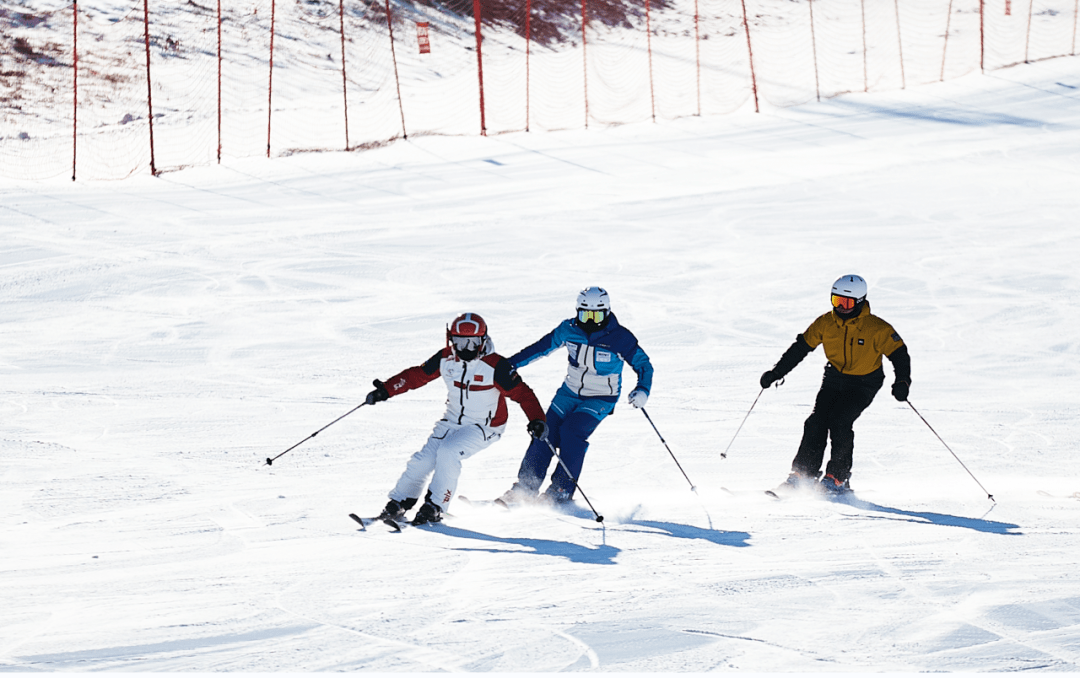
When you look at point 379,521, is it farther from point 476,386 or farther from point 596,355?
point 596,355

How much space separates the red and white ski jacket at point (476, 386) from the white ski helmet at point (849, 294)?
6.76 feet

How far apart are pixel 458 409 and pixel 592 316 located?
40.5 inches

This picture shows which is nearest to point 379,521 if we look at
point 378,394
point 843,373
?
point 378,394

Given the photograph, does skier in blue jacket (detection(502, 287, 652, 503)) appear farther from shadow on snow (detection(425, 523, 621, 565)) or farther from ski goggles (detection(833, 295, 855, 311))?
ski goggles (detection(833, 295, 855, 311))

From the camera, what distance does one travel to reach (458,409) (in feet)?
21.6

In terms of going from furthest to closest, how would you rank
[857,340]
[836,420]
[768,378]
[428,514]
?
[768,378] < [836,420] < [857,340] < [428,514]

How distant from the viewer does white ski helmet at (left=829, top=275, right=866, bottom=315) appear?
22.9 ft

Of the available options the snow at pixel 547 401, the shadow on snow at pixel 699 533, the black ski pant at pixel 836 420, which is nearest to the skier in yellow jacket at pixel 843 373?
the black ski pant at pixel 836 420

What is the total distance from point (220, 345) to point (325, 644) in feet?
22.6

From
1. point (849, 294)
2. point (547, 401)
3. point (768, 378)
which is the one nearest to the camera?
point (849, 294)

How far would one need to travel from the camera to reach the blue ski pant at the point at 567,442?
6.91m

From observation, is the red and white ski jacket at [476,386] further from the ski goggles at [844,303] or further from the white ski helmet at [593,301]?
the ski goggles at [844,303]

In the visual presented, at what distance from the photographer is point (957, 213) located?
16375 millimetres

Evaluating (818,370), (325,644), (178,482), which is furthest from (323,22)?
(325,644)
